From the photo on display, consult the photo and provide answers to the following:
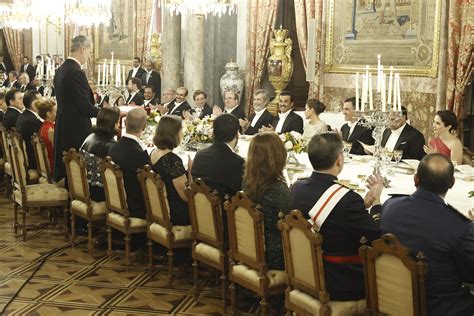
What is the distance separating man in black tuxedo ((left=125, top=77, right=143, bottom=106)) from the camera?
12336mm

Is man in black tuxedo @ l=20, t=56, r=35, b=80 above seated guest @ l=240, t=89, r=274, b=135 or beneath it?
above

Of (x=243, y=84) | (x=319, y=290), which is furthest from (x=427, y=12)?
(x=319, y=290)

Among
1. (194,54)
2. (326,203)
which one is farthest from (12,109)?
(326,203)

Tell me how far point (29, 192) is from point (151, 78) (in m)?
8.10

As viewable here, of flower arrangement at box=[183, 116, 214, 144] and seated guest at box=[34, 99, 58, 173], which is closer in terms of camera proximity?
flower arrangement at box=[183, 116, 214, 144]

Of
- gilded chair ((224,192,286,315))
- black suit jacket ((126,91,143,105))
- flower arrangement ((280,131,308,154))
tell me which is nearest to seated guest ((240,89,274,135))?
flower arrangement ((280,131,308,154))

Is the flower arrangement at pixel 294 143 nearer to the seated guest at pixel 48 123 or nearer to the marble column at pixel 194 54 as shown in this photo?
the seated guest at pixel 48 123

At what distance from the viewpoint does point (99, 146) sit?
6.13 m

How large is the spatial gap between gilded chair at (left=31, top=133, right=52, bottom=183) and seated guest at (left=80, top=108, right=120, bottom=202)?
82 cm

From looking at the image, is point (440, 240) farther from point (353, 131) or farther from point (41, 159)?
point (41, 159)

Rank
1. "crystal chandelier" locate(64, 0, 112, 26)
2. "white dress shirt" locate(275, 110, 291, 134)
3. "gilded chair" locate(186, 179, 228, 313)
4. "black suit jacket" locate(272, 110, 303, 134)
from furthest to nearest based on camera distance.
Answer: "crystal chandelier" locate(64, 0, 112, 26), "white dress shirt" locate(275, 110, 291, 134), "black suit jacket" locate(272, 110, 303, 134), "gilded chair" locate(186, 179, 228, 313)

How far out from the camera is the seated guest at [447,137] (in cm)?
611

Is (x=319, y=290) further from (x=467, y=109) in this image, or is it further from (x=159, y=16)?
(x=159, y=16)

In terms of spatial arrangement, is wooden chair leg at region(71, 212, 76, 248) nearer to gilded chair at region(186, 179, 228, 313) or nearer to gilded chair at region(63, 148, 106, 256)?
gilded chair at region(63, 148, 106, 256)
